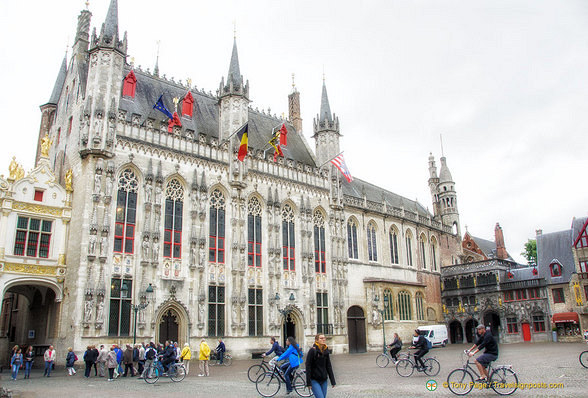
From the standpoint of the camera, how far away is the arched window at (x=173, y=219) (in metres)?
32.4

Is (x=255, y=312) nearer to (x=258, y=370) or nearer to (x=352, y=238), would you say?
(x=352, y=238)

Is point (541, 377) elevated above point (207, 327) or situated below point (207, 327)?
below

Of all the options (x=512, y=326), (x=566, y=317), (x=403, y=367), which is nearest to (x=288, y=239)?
(x=403, y=367)

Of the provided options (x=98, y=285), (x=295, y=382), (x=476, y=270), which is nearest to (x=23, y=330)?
(x=98, y=285)

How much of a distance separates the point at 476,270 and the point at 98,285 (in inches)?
1596

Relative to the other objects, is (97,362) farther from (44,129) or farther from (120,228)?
(44,129)

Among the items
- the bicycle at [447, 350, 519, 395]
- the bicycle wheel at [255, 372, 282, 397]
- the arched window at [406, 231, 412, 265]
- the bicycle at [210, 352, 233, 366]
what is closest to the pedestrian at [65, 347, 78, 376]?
the bicycle at [210, 352, 233, 366]

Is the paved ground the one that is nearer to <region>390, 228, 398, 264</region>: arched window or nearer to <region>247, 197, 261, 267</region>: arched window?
<region>247, 197, 261, 267</region>: arched window

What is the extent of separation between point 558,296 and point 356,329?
21.6 metres

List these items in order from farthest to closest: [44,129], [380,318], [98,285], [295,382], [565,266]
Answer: [565,266]
[380,318]
[44,129]
[98,285]
[295,382]

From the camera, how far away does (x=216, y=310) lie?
33531mm

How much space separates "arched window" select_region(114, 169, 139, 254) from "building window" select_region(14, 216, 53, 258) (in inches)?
157

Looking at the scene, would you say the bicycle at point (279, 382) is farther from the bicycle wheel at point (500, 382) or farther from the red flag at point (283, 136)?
the red flag at point (283, 136)

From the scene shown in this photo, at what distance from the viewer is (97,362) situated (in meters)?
24.5
